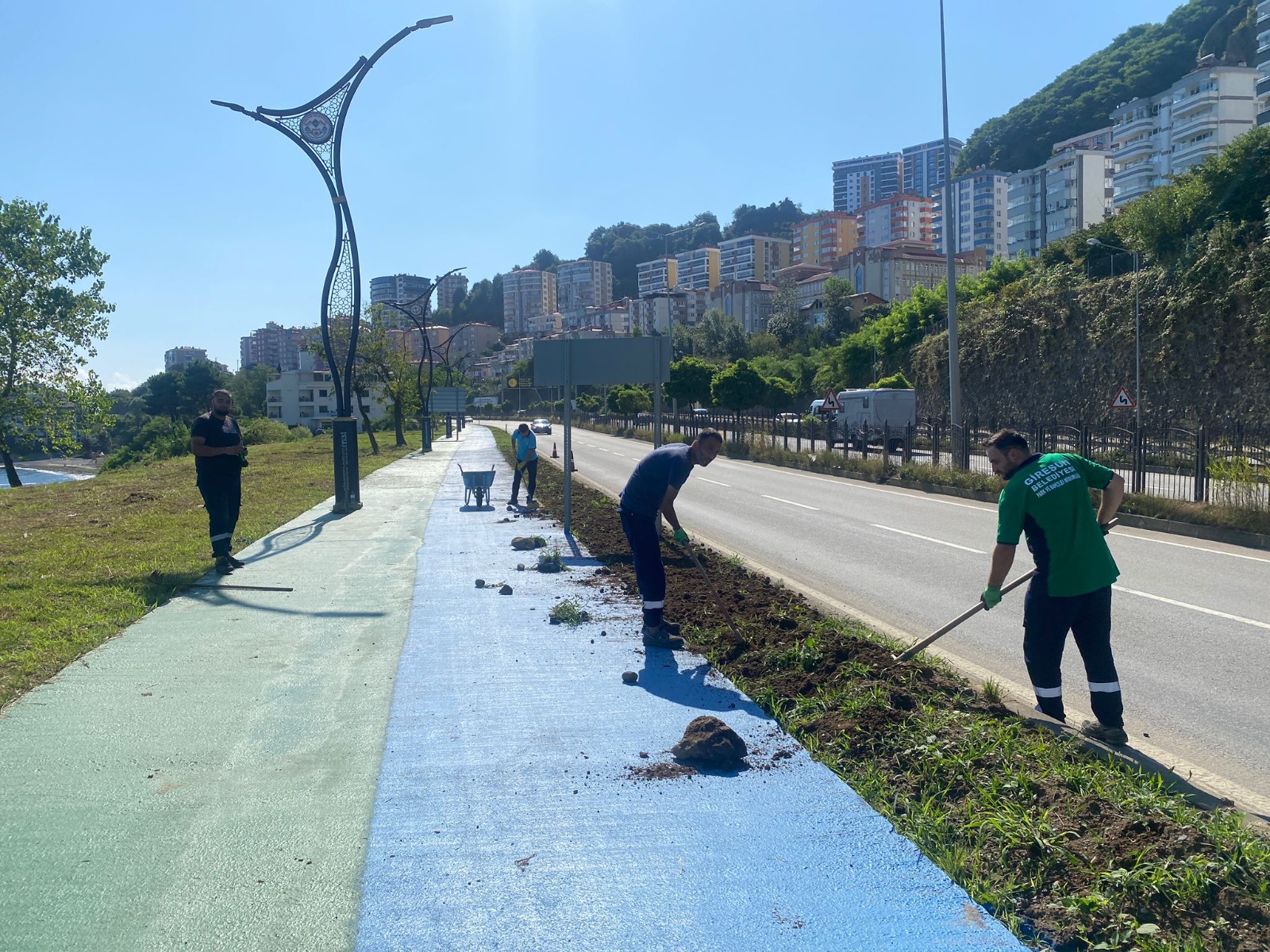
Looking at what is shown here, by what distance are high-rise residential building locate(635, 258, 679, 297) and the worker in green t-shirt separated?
185091 millimetres

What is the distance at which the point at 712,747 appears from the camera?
4445 millimetres

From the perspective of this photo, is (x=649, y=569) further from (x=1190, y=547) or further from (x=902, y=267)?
(x=902, y=267)

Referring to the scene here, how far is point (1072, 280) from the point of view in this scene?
139 feet

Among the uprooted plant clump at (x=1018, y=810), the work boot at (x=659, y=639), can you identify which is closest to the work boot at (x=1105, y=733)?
the uprooted plant clump at (x=1018, y=810)

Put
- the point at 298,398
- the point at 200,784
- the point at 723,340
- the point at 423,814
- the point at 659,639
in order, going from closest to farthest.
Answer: the point at 423,814 < the point at 200,784 < the point at 659,639 < the point at 723,340 < the point at 298,398

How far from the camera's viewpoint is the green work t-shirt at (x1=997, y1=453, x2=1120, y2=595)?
4.72m

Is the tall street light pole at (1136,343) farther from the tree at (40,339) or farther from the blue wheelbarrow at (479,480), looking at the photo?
the tree at (40,339)

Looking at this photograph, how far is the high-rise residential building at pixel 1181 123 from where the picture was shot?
78250 millimetres

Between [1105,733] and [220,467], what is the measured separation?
27.0ft

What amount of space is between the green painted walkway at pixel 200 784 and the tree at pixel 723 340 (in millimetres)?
81552

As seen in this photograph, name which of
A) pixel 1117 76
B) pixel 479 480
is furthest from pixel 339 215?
pixel 1117 76

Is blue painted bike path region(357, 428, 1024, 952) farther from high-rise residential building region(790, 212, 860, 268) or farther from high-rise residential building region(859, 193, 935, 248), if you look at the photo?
high-rise residential building region(790, 212, 860, 268)

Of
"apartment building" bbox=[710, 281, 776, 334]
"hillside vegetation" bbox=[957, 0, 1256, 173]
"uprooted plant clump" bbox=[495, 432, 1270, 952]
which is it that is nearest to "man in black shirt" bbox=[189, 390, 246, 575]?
"uprooted plant clump" bbox=[495, 432, 1270, 952]

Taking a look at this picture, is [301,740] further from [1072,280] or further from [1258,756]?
[1072,280]
